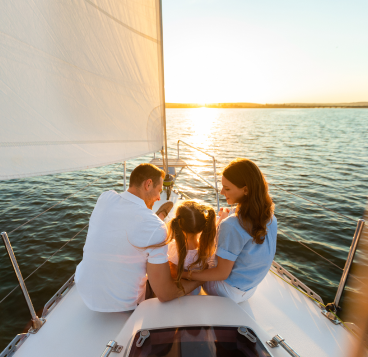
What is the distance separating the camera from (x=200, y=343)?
1036 mm

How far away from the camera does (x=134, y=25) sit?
1.89m

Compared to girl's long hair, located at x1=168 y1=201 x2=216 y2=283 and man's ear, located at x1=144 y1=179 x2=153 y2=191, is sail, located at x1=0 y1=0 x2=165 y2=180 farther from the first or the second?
girl's long hair, located at x1=168 y1=201 x2=216 y2=283

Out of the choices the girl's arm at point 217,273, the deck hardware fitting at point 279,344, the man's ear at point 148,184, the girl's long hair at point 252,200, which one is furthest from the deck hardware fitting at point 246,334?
the man's ear at point 148,184

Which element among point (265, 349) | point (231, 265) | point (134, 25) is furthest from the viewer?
point (134, 25)

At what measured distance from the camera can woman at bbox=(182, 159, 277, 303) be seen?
4.53ft

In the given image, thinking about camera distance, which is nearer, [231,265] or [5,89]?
[5,89]

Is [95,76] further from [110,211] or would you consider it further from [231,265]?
[231,265]

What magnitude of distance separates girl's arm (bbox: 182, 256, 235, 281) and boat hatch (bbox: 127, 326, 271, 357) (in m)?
0.34

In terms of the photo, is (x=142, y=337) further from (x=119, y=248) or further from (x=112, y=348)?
(x=119, y=248)

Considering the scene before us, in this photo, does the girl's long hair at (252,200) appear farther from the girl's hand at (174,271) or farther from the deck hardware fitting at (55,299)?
the deck hardware fitting at (55,299)

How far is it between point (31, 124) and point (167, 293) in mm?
1201

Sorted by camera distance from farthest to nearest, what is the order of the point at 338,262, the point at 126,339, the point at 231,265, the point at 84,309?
1. the point at 338,262
2. the point at 84,309
3. the point at 231,265
4. the point at 126,339

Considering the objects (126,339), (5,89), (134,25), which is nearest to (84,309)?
(126,339)

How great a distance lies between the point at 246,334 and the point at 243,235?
18.8 inches
